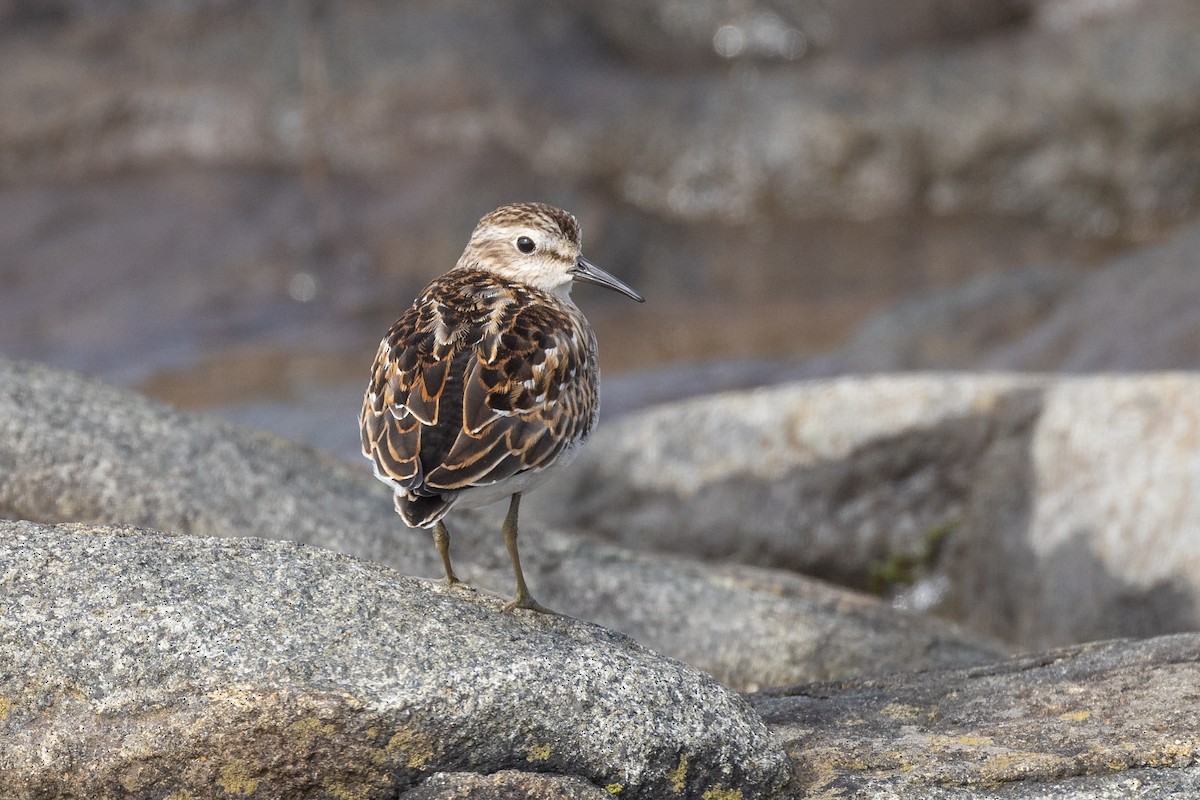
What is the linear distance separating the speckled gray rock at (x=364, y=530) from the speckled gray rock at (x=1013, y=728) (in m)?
0.83

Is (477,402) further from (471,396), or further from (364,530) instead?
(364,530)

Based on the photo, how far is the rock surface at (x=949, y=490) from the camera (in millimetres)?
6797

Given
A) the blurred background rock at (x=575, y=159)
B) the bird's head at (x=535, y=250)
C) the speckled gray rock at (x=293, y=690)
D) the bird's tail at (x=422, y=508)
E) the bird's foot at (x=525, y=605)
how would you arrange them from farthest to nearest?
the blurred background rock at (x=575, y=159) < the bird's head at (x=535, y=250) < the bird's foot at (x=525, y=605) < the bird's tail at (x=422, y=508) < the speckled gray rock at (x=293, y=690)

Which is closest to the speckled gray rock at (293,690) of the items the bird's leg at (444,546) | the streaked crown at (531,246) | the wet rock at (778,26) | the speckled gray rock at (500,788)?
the speckled gray rock at (500,788)

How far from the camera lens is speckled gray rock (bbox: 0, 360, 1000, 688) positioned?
546 cm

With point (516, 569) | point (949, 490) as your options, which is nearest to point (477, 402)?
point (516, 569)

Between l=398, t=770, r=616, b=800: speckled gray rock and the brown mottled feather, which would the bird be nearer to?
the brown mottled feather

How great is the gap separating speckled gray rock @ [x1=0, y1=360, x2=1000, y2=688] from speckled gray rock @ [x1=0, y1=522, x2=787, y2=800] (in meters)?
1.46

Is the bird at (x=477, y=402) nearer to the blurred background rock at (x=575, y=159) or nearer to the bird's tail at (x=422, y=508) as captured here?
the bird's tail at (x=422, y=508)

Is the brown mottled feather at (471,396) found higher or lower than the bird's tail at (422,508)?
higher

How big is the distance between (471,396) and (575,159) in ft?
40.0

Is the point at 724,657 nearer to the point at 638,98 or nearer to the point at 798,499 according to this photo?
the point at 798,499

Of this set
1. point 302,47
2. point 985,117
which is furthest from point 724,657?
point 302,47

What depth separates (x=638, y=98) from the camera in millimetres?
16625
